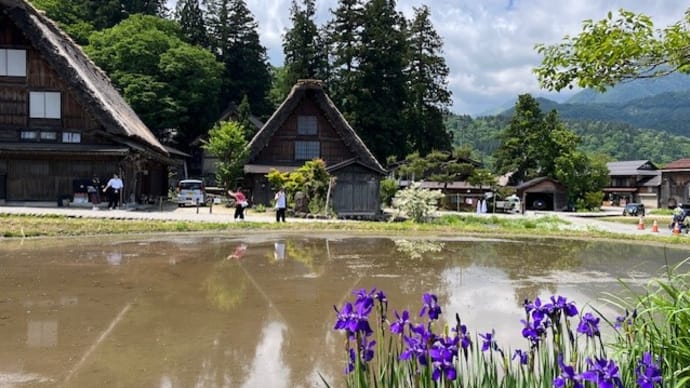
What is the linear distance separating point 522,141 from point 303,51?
21.4m

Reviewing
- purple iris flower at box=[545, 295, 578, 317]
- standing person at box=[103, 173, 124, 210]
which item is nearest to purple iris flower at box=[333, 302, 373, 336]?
purple iris flower at box=[545, 295, 578, 317]

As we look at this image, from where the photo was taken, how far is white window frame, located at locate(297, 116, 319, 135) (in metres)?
28.4

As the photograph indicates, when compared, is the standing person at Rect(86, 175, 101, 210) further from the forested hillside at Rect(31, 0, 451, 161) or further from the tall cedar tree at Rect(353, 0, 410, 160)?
the tall cedar tree at Rect(353, 0, 410, 160)

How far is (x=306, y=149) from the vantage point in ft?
93.7

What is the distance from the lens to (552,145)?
4644 centimetres

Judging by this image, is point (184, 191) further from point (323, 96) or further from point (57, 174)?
point (323, 96)

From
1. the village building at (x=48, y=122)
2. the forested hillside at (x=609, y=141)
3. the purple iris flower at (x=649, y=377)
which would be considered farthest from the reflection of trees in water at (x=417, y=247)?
the forested hillside at (x=609, y=141)

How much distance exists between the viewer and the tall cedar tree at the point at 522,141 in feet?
157

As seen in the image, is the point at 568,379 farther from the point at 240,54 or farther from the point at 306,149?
the point at 240,54

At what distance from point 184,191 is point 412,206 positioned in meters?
13.1

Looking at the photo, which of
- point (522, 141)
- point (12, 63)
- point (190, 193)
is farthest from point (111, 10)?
point (522, 141)

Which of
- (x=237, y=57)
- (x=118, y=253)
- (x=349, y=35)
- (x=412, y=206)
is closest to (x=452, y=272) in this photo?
(x=118, y=253)

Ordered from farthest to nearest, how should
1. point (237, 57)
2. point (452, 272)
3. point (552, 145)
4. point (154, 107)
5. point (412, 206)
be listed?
point (237, 57) → point (552, 145) → point (154, 107) → point (412, 206) → point (452, 272)

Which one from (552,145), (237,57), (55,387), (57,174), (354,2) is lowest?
(55,387)
